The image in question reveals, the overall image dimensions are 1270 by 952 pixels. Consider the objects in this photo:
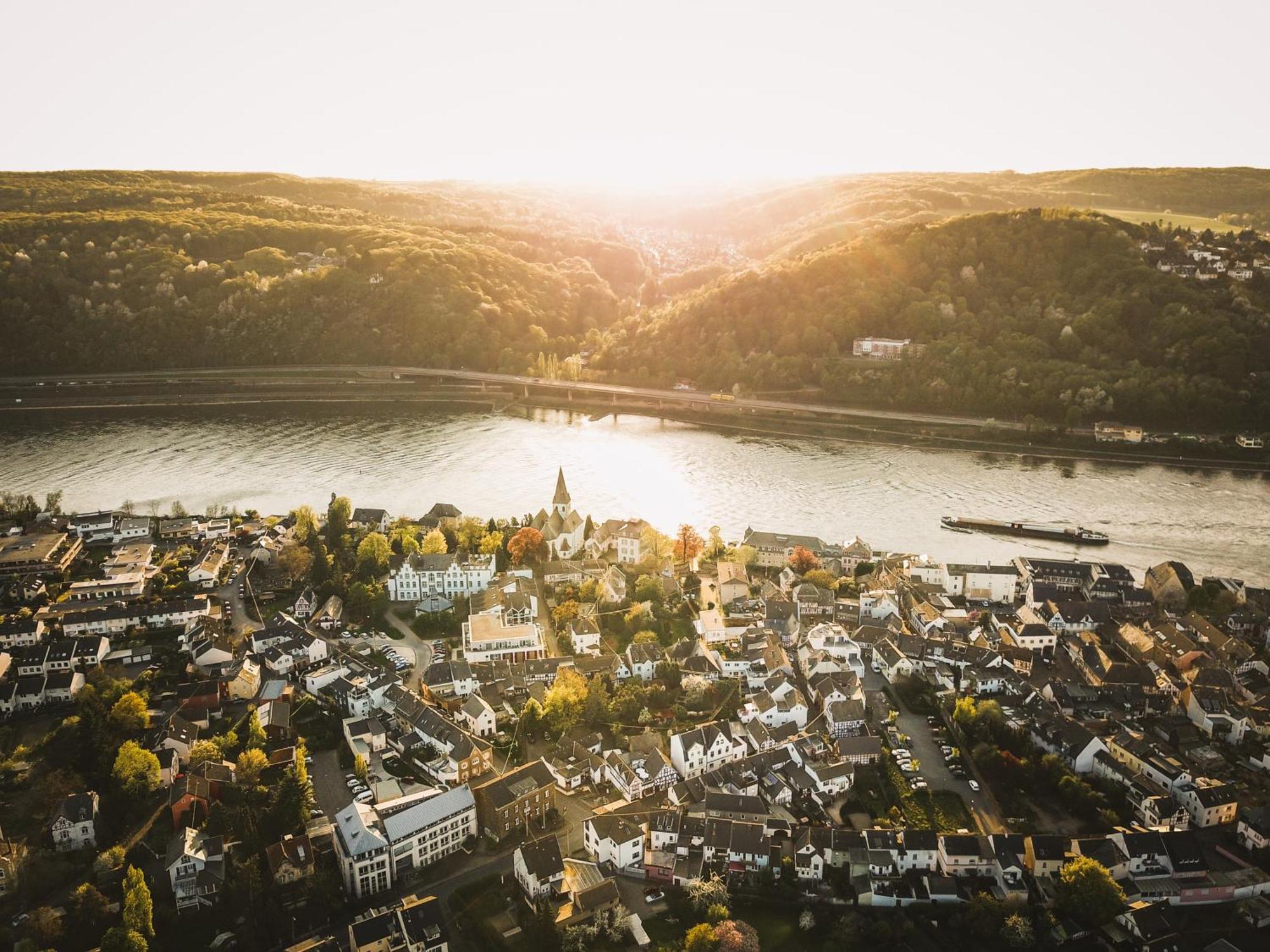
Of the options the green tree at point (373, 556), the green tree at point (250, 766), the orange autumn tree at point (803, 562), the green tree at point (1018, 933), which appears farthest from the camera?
the orange autumn tree at point (803, 562)

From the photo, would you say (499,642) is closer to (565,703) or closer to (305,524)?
(565,703)

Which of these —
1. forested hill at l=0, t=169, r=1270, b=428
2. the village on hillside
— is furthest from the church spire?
forested hill at l=0, t=169, r=1270, b=428

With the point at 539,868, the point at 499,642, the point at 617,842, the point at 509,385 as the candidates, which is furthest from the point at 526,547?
the point at 509,385

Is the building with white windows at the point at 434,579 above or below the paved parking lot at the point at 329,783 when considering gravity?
above

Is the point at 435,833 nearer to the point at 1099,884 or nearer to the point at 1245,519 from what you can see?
the point at 1099,884

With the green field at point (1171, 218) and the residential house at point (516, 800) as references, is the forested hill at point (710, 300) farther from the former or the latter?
the residential house at point (516, 800)

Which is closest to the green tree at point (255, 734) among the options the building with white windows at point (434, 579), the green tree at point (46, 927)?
the green tree at point (46, 927)
